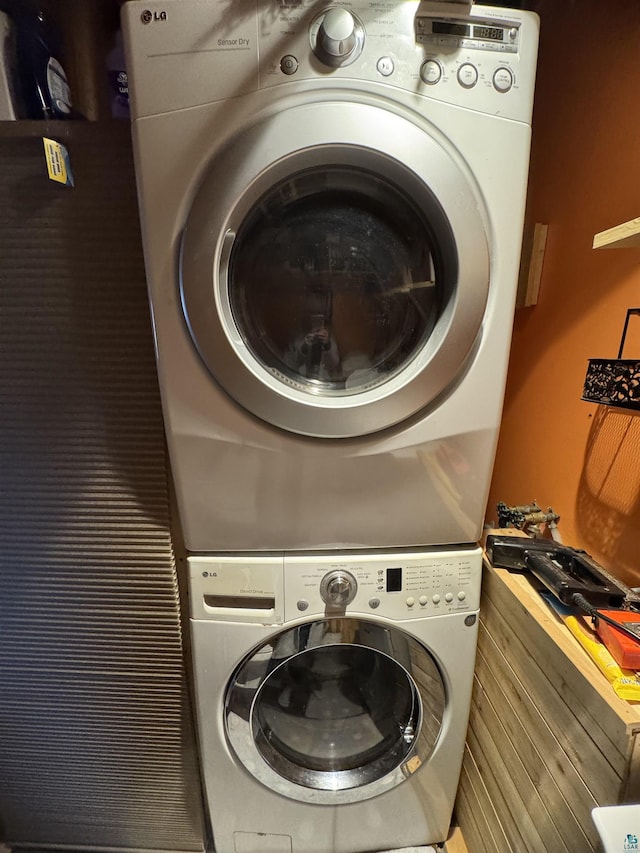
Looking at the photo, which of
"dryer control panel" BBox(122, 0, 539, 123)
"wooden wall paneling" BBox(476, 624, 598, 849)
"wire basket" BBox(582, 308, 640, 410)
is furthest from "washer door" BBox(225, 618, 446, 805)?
"dryer control panel" BBox(122, 0, 539, 123)

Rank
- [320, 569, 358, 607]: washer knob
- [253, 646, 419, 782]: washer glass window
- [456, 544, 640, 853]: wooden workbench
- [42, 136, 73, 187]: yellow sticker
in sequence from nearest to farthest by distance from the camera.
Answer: [456, 544, 640, 853]: wooden workbench
[42, 136, 73, 187]: yellow sticker
[320, 569, 358, 607]: washer knob
[253, 646, 419, 782]: washer glass window

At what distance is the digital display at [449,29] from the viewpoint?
0.64 meters

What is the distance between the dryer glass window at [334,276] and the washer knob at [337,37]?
14 cm

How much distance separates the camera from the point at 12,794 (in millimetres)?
1062

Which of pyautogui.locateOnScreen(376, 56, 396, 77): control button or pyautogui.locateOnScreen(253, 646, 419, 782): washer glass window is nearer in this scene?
pyautogui.locateOnScreen(376, 56, 396, 77): control button

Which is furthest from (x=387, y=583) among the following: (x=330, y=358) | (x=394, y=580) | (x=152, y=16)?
(x=152, y=16)

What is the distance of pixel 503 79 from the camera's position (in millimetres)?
660

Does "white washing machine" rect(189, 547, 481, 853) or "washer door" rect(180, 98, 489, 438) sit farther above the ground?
"washer door" rect(180, 98, 489, 438)

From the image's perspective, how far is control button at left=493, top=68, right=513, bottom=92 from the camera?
659 millimetres

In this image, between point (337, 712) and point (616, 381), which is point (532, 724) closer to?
point (337, 712)

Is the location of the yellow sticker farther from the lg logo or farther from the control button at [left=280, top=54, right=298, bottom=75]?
the control button at [left=280, top=54, right=298, bottom=75]

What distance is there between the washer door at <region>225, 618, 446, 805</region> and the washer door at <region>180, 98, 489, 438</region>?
1.50ft

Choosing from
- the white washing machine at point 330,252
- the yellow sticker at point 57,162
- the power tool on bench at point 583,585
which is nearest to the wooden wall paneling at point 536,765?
the power tool on bench at point 583,585

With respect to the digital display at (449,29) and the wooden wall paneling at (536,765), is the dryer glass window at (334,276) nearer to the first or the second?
the digital display at (449,29)
